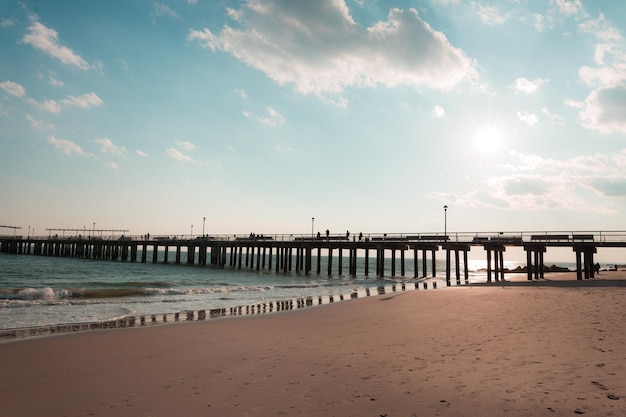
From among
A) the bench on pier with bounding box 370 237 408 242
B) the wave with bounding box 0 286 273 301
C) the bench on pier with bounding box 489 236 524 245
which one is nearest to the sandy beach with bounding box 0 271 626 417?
the wave with bounding box 0 286 273 301

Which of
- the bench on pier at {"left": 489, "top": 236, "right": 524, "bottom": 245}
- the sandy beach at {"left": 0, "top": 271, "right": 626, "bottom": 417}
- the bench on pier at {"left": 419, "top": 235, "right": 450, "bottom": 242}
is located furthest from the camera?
the bench on pier at {"left": 419, "top": 235, "right": 450, "bottom": 242}

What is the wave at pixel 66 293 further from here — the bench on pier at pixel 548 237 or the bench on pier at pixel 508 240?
the bench on pier at pixel 548 237

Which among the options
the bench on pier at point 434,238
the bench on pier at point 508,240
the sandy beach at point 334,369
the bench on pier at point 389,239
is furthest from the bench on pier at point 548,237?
the sandy beach at point 334,369

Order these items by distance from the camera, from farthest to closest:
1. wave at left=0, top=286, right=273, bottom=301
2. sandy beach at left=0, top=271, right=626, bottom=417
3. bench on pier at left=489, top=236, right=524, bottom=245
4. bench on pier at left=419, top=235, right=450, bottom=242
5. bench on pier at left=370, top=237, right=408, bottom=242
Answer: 1. bench on pier at left=370, top=237, right=408, bottom=242
2. bench on pier at left=419, top=235, right=450, bottom=242
3. bench on pier at left=489, top=236, right=524, bottom=245
4. wave at left=0, top=286, right=273, bottom=301
5. sandy beach at left=0, top=271, right=626, bottom=417

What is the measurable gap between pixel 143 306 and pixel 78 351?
31.6 feet

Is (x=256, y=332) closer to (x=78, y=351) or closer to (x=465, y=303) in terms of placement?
(x=78, y=351)

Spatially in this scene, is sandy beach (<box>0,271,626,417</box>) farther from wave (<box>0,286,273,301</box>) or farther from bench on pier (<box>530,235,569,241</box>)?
bench on pier (<box>530,235,569,241</box>)

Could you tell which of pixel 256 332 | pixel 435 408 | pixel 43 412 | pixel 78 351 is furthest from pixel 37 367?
pixel 435 408

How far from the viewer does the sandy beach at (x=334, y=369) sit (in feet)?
17.0

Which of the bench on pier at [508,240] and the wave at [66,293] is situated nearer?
the wave at [66,293]

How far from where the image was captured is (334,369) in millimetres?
7000

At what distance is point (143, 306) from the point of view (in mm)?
18203

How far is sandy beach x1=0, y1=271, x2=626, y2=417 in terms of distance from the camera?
5184mm

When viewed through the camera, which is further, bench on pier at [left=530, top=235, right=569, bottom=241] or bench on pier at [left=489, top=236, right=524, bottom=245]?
bench on pier at [left=489, top=236, right=524, bottom=245]
